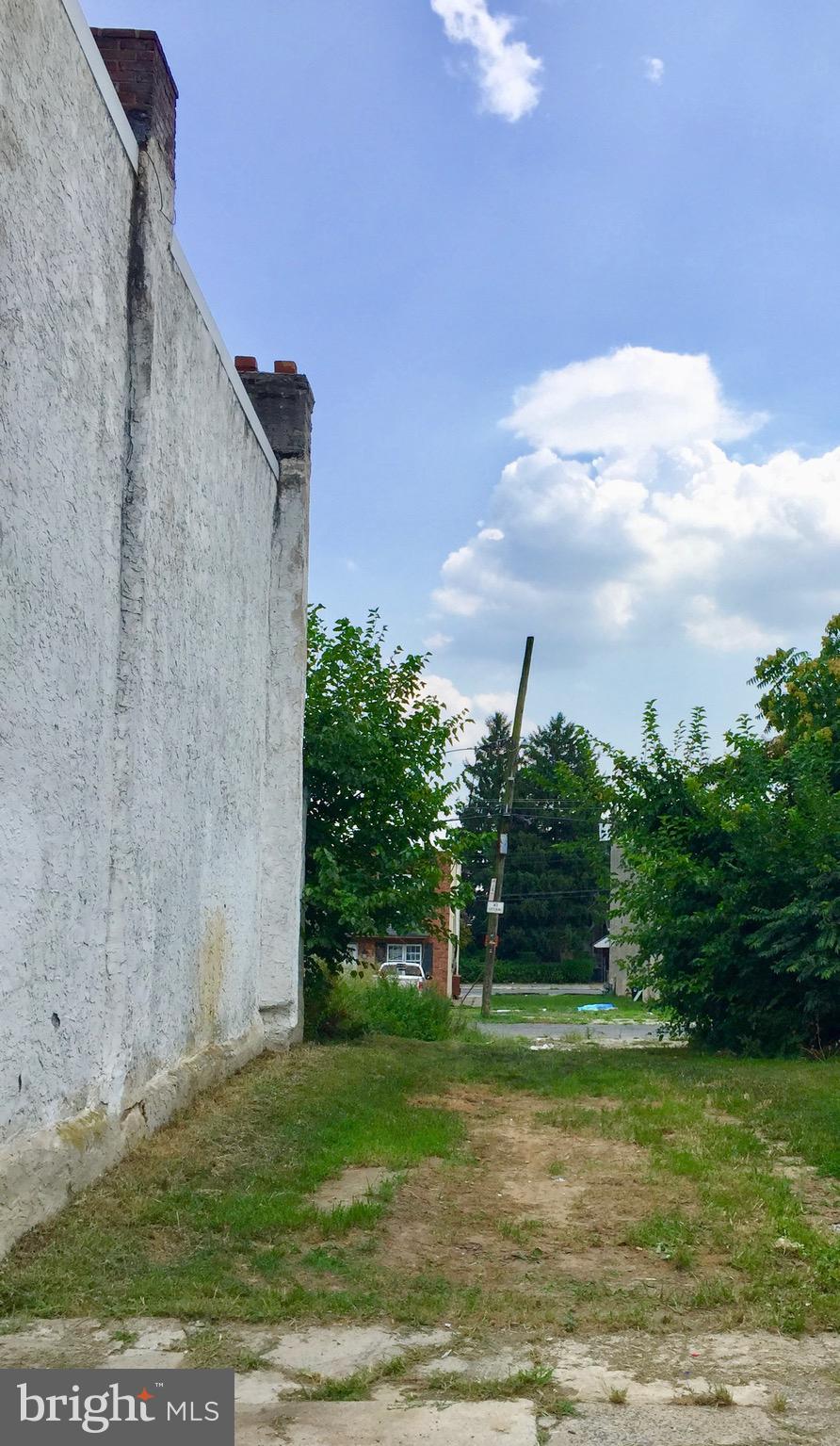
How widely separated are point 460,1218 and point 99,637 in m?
3.16

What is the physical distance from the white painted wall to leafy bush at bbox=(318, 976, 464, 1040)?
4452 mm

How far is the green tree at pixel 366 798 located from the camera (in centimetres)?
1255

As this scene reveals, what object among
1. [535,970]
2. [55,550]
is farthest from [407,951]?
[55,550]

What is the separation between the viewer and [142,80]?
23.0 feet

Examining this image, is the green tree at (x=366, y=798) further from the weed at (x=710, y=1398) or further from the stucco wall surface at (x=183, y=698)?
the weed at (x=710, y=1398)

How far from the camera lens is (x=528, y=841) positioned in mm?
62656

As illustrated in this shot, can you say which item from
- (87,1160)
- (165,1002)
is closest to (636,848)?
(165,1002)

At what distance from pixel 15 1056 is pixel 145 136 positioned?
487 centimetres

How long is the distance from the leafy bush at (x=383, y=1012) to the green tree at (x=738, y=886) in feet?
8.58

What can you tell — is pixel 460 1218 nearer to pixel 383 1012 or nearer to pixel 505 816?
pixel 383 1012

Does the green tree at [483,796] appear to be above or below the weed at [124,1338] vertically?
above

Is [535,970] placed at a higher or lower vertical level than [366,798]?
lower

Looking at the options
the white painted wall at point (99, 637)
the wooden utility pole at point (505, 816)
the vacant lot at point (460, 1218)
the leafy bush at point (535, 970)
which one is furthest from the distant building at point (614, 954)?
the white painted wall at point (99, 637)

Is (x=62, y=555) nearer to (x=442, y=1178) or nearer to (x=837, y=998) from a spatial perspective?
(x=442, y=1178)
